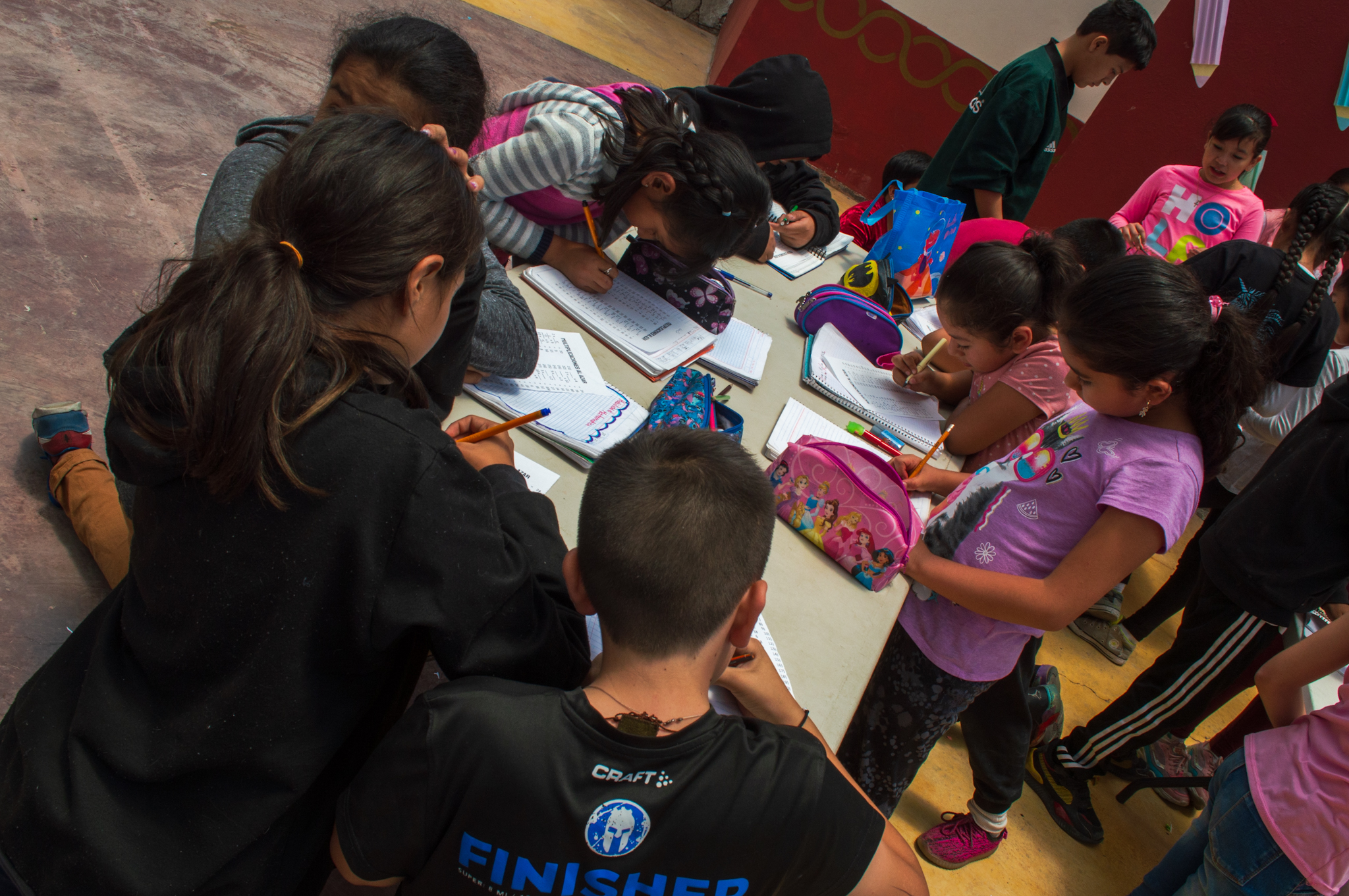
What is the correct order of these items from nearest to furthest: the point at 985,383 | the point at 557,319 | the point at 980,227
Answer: the point at 557,319 → the point at 985,383 → the point at 980,227

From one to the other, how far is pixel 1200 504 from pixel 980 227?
148cm

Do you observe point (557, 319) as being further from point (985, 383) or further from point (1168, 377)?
point (1168, 377)

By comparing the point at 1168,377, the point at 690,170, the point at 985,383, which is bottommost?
the point at 985,383

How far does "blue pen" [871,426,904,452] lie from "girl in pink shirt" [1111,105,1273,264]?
6.51ft

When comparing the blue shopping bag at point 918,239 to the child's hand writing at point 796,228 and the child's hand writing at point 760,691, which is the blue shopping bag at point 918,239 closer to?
the child's hand writing at point 796,228

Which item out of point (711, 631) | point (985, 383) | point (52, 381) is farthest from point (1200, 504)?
point (52, 381)

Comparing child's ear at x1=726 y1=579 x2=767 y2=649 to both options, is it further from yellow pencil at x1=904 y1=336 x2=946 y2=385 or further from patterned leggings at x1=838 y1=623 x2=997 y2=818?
yellow pencil at x1=904 y1=336 x2=946 y2=385

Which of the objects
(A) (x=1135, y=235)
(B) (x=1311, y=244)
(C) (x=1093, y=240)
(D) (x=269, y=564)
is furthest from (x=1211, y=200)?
(D) (x=269, y=564)

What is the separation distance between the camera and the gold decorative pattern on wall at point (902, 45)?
5465mm

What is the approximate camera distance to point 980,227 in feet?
9.37

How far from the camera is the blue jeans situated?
1.35 meters

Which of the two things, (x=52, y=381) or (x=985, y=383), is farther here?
(x=985, y=383)

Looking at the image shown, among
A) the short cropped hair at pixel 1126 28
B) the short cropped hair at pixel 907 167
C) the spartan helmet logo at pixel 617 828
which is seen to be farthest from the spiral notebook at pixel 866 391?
the short cropped hair at pixel 907 167

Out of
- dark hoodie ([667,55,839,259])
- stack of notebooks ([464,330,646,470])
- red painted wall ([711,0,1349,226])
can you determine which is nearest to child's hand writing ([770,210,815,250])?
dark hoodie ([667,55,839,259])
